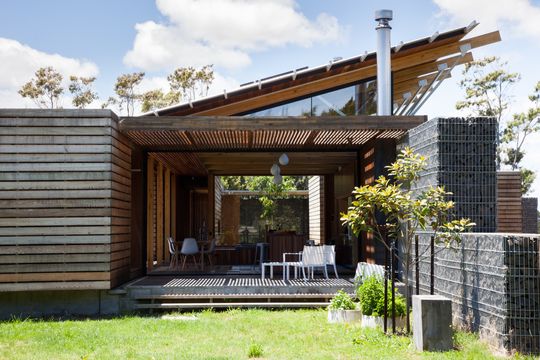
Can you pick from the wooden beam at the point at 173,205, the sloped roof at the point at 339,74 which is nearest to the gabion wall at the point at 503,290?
the sloped roof at the point at 339,74

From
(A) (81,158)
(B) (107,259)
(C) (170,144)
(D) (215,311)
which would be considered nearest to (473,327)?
(D) (215,311)

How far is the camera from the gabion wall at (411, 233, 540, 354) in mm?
5715

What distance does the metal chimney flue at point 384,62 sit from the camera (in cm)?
1224

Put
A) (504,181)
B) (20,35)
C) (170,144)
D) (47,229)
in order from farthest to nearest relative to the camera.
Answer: (20,35) → (504,181) → (170,144) → (47,229)

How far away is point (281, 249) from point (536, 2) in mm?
10296

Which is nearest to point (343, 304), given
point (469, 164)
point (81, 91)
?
point (469, 164)

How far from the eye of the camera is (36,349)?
6.66 metres

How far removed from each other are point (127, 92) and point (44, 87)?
166 inches

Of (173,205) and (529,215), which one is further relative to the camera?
(529,215)

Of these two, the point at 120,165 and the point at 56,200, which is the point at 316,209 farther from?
the point at 56,200

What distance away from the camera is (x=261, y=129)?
9461 millimetres

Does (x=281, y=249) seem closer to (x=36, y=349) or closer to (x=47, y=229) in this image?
(x=47, y=229)

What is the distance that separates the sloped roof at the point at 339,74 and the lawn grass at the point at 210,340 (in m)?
5.40

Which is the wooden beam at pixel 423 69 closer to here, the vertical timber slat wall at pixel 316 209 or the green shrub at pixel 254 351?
the vertical timber slat wall at pixel 316 209
